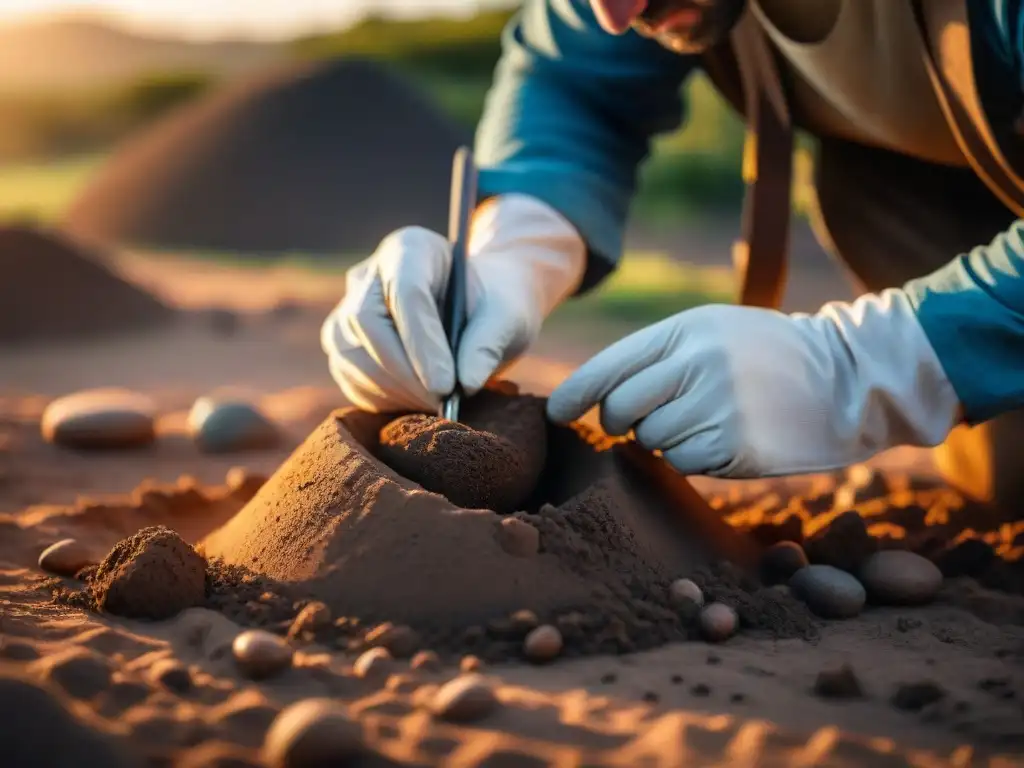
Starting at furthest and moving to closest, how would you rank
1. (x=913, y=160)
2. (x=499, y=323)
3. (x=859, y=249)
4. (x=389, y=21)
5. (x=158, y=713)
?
(x=389, y=21), (x=859, y=249), (x=913, y=160), (x=499, y=323), (x=158, y=713)

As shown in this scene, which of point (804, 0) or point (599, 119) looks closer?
point (804, 0)

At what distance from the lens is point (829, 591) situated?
4.62ft

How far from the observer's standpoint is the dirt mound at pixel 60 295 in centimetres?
419

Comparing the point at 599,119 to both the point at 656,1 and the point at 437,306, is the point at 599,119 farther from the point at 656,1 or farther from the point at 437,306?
the point at 437,306

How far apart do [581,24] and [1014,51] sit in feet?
2.84

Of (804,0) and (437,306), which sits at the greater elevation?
(804,0)

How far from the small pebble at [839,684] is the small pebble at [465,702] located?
0.35 meters

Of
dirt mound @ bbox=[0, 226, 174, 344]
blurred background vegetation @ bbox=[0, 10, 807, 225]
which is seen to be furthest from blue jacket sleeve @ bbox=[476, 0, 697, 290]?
blurred background vegetation @ bbox=[0, 10, 807, 225]

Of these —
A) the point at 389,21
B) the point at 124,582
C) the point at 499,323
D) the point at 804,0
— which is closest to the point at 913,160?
the point at 804,0

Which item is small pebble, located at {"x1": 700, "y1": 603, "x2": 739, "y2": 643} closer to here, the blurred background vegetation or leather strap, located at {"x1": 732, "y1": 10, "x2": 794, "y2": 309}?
leather strap, located at {"x1": 732, "y1": 10, "x2": 794, "y2": 309}

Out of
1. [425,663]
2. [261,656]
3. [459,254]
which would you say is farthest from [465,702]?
[459,254]

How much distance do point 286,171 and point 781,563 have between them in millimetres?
5791

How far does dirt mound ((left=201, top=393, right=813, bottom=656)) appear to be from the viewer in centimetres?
122

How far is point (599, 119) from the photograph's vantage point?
2.17 m
